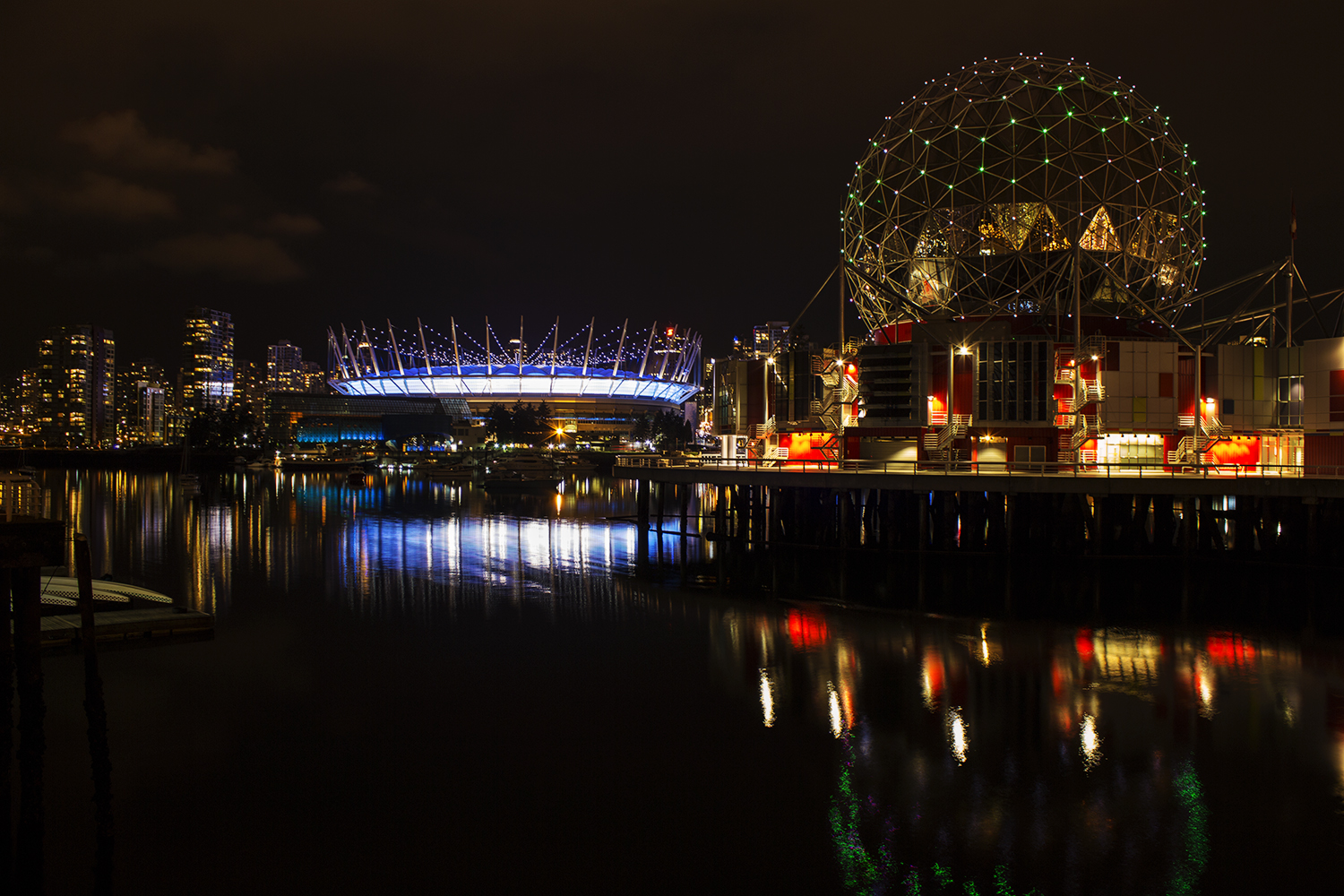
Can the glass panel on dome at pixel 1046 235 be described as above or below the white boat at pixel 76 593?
above

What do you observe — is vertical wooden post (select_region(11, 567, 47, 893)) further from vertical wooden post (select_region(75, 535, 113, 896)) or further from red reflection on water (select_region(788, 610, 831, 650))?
red reflection on water (select_region(788, 610, 831, 650))

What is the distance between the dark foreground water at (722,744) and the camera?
966 centimetres

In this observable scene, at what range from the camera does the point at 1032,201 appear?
1364 inches

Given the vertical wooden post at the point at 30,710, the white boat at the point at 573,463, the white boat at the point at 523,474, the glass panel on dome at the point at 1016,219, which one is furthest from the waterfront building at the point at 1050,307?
the white boat at the point at 573,463

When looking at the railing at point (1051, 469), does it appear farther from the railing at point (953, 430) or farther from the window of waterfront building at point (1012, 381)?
the window of waterfront building at point (1012, 381)

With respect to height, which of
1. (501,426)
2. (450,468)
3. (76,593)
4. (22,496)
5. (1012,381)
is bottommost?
(76,593)

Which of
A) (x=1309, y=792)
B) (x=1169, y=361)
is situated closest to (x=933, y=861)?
(x=1309, y=792)

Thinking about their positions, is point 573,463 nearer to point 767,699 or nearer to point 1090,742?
point 767,699

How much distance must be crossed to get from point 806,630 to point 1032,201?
21.7 metres

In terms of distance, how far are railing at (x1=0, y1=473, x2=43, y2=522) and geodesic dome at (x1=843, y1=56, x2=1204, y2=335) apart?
30.2 m

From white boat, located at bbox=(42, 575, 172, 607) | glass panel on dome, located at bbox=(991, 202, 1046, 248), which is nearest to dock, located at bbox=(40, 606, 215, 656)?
white boat, located at bbox=(42, 575, 172, 607)

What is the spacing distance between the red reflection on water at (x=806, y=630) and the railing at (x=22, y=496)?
500 inches

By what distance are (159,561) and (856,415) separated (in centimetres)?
2419

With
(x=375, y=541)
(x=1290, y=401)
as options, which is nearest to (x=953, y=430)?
(x=1290, y=401)
